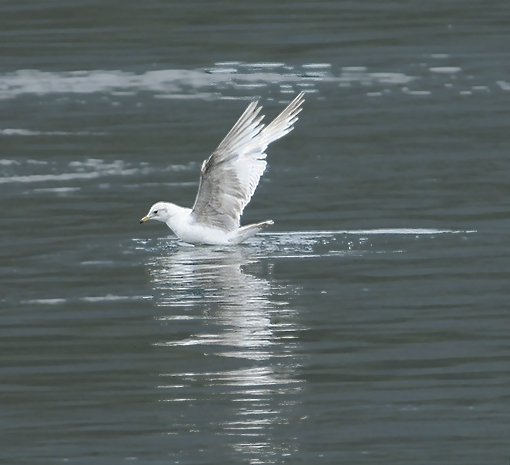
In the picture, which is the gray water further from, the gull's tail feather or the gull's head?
the gull's head

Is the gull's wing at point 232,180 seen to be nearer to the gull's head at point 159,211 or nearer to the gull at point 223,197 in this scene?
the gull at point 223,197

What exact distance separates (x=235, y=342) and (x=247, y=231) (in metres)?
5.56

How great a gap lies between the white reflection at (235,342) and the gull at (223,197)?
2.79ft

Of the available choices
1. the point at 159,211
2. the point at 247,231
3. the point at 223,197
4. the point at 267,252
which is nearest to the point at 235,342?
the point at 267,252

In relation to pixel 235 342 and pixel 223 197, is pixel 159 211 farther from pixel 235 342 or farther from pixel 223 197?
pixel 235 342

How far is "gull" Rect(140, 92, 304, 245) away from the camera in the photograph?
17.8 m

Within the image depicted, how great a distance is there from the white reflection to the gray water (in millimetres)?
32

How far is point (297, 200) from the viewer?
65.9 feet

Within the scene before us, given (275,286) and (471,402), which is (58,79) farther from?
(471,402)

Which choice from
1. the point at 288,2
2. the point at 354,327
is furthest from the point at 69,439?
the point at 288,2

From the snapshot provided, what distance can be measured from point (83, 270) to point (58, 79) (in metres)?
17.2

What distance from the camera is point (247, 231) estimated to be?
17.4 m

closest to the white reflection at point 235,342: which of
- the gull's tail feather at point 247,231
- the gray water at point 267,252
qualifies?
the gray water at point 267,252

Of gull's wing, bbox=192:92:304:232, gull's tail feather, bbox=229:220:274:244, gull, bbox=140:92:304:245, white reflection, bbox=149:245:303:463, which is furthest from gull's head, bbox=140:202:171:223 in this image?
white reflection, bbox=149:245:303:463
